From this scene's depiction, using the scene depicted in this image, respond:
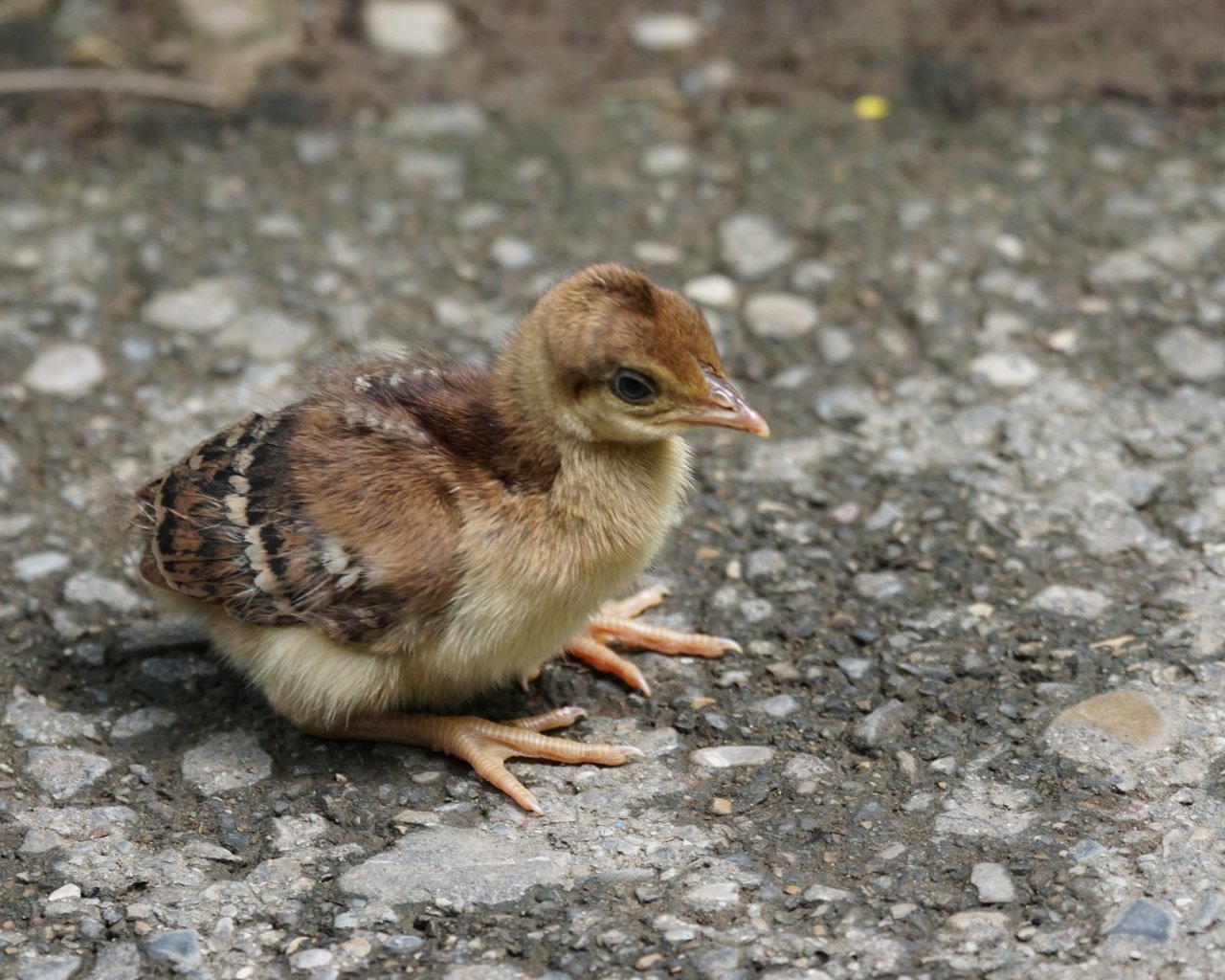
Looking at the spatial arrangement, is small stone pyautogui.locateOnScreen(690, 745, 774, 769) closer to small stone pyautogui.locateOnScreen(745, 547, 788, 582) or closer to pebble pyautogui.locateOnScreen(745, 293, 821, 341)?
small stone pyautogui.locateOnScreen(745, 547, 788, 582)

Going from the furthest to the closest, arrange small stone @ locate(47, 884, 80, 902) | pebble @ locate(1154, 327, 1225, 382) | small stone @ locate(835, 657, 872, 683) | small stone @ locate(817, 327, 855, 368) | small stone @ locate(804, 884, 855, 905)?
1. small stone @ locate(817, 327, 855, 368)
2. pebble @ locate(1154, 327, 1225, 382)
3. small stone @ locate(835, 657, 872, 683)
4. small stone @ locate(47, 884, 80, 902)
5. small stone @ locate(804, 884, 855, 905)

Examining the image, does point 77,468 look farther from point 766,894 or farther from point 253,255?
point 766,894

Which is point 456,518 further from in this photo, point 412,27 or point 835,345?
point 412,27

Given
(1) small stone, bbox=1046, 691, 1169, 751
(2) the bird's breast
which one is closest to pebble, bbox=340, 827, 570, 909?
(2) the bird's breast

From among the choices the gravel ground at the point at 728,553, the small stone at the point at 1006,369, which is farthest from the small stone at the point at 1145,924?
the small stone at the point at 1006,369

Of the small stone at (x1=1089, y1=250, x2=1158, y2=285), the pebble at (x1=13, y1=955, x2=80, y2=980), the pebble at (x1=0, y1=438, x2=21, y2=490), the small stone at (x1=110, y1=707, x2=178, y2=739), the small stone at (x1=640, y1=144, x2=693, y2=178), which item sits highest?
the small stone at (x1=640, y1=144, x2=693, y2=178)

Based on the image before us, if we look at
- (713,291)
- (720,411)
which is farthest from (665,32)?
(720,411)

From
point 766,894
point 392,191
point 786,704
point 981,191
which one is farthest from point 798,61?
point 766,894

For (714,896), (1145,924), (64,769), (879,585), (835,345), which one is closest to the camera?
(1145,924)
